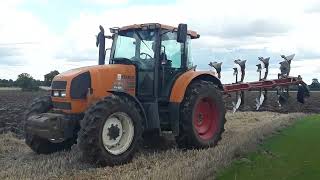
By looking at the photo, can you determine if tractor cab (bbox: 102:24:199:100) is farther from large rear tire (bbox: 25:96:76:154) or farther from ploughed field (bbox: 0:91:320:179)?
large rear tire (bbox: 25:96:76:154)

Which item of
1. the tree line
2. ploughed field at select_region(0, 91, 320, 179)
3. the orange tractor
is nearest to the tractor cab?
the orange tractor

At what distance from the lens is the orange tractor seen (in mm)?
8578

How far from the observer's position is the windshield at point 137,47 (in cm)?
992

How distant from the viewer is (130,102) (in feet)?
29.5

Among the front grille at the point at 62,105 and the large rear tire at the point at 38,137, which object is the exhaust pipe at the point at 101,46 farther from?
the front grille at the point at 62,105

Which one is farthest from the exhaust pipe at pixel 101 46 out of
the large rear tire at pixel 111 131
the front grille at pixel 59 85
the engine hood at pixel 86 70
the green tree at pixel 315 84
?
the green tree at pixel 315 84

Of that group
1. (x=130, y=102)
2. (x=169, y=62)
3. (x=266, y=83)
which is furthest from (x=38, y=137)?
(x=266, y=83)

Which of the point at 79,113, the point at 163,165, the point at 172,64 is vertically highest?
the point at 172,64

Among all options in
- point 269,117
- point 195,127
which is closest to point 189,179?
point 195,127

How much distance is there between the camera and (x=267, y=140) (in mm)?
10609

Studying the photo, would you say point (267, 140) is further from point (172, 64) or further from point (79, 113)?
point (79, 113)

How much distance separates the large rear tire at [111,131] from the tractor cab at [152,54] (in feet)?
2.80

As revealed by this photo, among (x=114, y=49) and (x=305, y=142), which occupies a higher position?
(x=114, y=49)

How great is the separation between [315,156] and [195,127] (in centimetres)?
258
